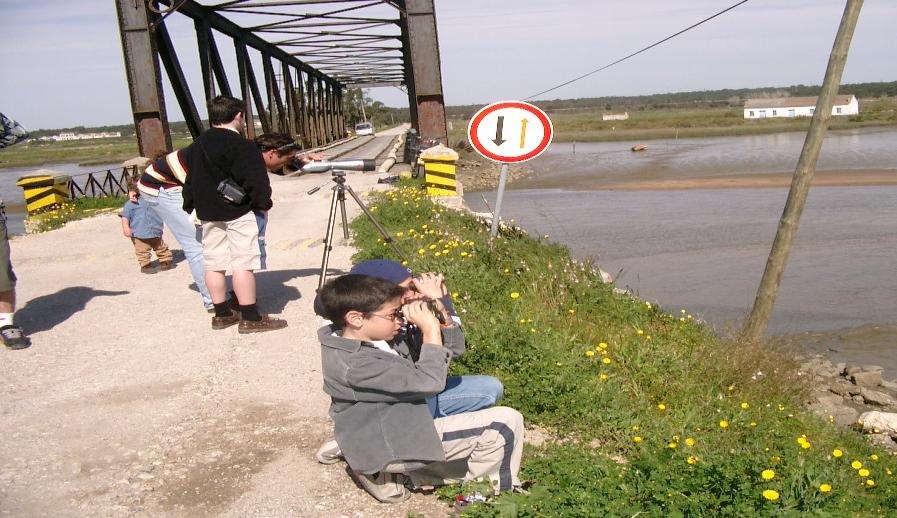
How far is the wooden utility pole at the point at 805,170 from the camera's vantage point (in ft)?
23.2

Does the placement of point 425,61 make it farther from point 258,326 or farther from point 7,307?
point 7,307

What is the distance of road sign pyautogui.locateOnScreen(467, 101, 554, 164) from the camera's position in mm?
7438

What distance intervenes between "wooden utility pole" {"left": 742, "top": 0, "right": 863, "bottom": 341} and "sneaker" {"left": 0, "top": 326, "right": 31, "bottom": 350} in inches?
227

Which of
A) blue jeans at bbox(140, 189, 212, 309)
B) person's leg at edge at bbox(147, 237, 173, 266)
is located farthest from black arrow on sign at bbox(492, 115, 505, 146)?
person's leg at edge at bbox(147, 237, 173, 266)

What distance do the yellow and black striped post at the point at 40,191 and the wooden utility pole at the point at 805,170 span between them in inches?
528

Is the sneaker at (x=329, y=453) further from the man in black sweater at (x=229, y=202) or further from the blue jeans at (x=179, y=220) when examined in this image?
the blue jeans at (x=179, y=220)

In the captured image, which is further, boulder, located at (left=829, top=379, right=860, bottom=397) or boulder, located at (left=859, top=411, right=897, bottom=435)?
boulder, located at (left=829, top=379, right=860, bottom=397)

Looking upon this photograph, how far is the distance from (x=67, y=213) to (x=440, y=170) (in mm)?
6859

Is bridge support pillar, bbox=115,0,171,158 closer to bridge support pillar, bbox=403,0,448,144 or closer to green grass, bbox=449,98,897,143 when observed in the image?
bridge support pillar, bbox=403,0,448,144

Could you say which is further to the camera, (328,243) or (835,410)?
(328,243)

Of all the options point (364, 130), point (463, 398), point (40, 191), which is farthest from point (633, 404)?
point (364, 130)

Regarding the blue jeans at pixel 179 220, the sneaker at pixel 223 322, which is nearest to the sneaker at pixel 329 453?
the sneaker at pixel 223 322

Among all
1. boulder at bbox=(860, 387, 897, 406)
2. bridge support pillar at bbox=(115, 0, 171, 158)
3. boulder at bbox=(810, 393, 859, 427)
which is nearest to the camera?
boulder at bbox=(810, 393, 859, 427)

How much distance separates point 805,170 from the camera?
24.1 ft
